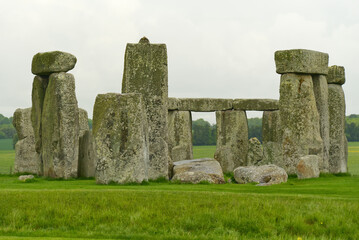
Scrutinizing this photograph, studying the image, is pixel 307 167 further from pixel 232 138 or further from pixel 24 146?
pixel 24 146

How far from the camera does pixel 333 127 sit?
28.2m

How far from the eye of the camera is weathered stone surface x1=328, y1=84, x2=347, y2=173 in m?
28.0

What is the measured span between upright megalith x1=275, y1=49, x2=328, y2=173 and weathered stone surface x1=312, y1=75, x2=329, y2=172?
95 centimetres

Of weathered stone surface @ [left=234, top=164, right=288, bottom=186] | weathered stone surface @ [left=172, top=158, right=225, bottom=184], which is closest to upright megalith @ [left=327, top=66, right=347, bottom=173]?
weathered stone surface @ [left=234, top=164, right=288, bottom=186]

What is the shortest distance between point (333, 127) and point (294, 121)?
138 inches

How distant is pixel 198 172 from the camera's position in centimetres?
2184

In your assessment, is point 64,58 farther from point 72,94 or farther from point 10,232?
point 10,232

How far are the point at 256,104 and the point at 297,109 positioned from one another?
874cm

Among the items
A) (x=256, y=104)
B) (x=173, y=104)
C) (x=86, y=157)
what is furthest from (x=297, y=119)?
(x=173, y=104)

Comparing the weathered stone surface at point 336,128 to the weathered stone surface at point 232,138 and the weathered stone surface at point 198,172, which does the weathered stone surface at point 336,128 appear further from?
the weathered stone surface at point 198,172

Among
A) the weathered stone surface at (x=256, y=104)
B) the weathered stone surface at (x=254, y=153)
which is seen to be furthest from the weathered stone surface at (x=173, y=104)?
the weathered stone surface at (x=254, y=153)

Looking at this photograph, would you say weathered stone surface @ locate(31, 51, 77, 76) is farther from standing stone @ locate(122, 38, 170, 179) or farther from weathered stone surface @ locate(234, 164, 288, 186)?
weathered stone surface @ locate(234, 164, 288, 186)

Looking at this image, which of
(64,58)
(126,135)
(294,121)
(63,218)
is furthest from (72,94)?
(63,218)

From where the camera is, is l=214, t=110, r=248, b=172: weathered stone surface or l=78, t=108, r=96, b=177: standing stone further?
l=214, t=110, r=248, b=172: weathered stone surface
